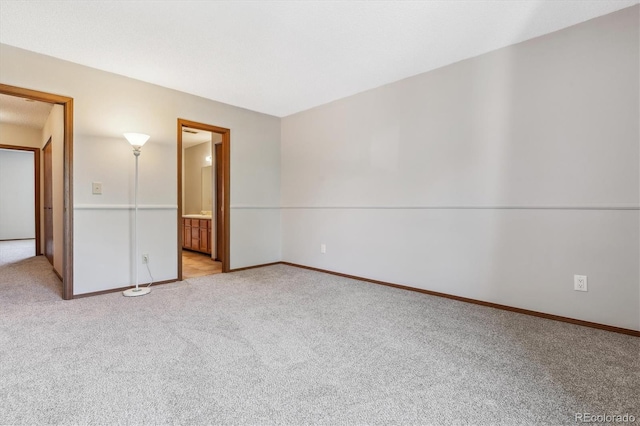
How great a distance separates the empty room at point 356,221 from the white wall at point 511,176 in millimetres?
16

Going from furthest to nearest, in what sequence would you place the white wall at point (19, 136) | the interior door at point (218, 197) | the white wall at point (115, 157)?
1. the white wall at point (19, 136)
2. the interior door at point (218, 197)
3. the white wall at point (115, 157)

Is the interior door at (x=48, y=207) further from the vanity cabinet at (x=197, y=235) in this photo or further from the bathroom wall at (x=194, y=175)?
the bathroom wall at (x=194, y=175)

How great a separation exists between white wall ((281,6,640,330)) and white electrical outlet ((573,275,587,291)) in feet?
0.11

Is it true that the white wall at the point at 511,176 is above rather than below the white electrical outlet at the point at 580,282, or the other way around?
above

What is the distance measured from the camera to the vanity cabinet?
18.5 ft

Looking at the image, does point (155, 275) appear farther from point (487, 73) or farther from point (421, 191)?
point (487, 73)

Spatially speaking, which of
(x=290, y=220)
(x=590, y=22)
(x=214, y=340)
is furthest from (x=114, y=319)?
(x=590, y=22)

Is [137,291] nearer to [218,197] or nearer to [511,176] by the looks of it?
[218,197]

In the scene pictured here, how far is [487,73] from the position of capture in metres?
2.85

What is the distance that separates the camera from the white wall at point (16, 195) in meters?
7.98

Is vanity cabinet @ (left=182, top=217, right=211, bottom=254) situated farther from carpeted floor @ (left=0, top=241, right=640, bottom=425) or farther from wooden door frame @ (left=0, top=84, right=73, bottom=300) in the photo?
carpeted floor @ (left=0, top=241, right=640, bottom=425)

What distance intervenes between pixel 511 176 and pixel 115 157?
402cm

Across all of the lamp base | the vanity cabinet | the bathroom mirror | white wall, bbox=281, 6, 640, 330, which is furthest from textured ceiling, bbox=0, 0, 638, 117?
the bathroom mirror

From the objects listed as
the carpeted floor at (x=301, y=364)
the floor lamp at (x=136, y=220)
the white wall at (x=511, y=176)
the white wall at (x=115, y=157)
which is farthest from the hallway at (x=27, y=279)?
the white wall at (x=511, y=176)
